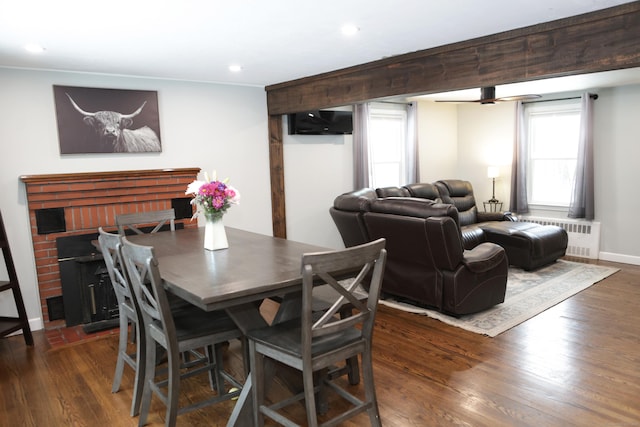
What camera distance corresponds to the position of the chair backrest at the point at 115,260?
259 cm

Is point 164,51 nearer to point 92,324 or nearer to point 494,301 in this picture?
point 92,324

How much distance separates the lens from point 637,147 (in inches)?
226

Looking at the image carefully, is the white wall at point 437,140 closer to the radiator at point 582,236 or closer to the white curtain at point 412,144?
the white curtain at point 412,144

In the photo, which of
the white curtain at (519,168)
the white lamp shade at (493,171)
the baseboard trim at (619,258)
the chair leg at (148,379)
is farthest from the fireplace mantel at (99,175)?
the baseboard trim at (619,258)

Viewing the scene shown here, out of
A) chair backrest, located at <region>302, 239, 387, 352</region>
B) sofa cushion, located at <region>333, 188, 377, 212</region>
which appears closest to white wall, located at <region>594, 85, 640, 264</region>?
sofa cushion, located at <region>333, 188, 377, 212</region>

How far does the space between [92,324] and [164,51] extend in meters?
2.38

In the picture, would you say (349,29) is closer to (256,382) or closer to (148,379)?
(256,382)

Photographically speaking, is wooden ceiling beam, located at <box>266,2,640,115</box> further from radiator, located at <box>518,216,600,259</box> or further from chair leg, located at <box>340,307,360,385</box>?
radiator, located at <box>518,216,600,259</box>

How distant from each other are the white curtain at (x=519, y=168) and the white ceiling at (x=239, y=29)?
12.6 ft

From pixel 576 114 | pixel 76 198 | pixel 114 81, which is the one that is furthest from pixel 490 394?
pixel 576 114

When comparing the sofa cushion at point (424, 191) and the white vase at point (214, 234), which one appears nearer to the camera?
the white vase at point (214, 234)

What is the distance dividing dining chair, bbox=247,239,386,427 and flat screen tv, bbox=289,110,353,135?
3.30 metres

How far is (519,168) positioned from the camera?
22.4ft

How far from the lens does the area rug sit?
Answer: 3881 mm
